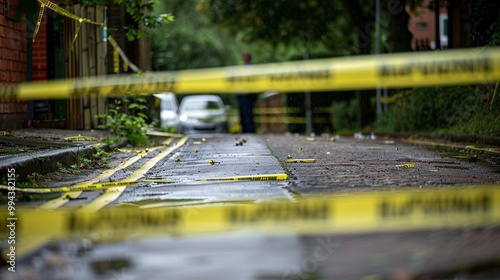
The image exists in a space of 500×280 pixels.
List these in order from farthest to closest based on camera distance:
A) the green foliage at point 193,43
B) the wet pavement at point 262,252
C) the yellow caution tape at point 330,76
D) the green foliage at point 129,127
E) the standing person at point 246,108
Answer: the green foliage at point 193,43, the standing person at point 246,108, the green foliage at point 129,127, the yellow caution tape at point 330,76, the wet pavement at point 262,252

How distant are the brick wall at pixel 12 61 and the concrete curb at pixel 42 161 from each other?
3368 mm

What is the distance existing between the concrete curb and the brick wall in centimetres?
337

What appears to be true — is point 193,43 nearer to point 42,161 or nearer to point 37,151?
point 37,151

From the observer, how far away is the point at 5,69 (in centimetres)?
1584

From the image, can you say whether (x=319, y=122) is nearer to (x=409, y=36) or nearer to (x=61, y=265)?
(x=409, y=36)

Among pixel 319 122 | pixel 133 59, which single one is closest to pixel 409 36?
pixel 133 59

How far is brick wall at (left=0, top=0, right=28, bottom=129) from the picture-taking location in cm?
1565

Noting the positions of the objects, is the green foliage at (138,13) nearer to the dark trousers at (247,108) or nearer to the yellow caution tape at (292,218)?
the dark trousers at (247,108)

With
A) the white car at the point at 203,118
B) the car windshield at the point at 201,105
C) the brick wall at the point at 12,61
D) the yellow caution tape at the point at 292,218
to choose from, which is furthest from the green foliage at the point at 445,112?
the car windshield at the point at 201,105

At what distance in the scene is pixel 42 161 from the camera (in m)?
9.98

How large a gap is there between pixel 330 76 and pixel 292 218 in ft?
9.03

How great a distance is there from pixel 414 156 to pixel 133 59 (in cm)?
1319

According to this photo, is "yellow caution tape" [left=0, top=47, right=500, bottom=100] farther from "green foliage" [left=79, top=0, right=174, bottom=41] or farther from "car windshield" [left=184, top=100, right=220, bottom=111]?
"car windshield" [left=184, top=100, right=220, bottom=111]

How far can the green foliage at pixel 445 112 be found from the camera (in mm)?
17380
